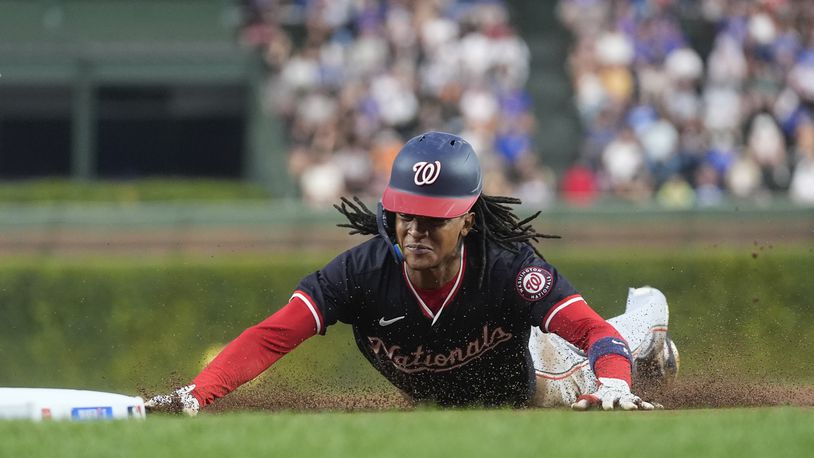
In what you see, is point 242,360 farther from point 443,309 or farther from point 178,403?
point 443,309

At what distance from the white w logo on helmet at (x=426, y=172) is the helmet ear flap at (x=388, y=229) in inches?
13.6

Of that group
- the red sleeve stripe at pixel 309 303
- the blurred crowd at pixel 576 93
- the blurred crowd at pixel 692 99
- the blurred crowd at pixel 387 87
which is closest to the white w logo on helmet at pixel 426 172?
the red sleeve stripe at pixel 309 303

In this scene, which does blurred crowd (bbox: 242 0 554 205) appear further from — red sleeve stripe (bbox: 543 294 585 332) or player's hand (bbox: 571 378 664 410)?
player's hand (bbox: 571 378 664 410)

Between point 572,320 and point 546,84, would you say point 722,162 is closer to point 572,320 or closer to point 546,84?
point 546,84

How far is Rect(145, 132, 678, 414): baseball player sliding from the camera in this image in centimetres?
700

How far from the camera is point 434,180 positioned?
704 cm

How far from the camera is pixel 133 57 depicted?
790 inches

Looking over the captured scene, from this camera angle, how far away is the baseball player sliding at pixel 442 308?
700 cm

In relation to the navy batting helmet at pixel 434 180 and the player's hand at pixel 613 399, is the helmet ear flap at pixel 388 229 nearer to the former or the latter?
the navy batting helmet at pixel 434 180

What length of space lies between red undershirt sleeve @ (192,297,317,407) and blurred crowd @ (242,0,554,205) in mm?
9801

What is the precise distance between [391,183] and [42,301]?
6.94m

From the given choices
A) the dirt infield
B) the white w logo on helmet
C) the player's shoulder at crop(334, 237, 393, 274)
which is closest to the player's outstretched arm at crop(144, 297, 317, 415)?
the player's shoulder at crop(334, 237, 393, 274)

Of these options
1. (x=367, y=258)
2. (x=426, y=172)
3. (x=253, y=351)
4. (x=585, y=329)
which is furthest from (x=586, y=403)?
(x=253, y=351)

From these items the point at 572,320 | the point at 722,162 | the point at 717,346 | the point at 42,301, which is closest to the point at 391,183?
the point at 572,320
